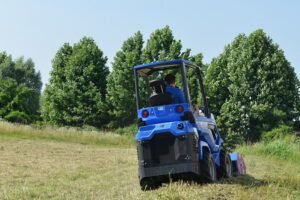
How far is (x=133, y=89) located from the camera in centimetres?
5444

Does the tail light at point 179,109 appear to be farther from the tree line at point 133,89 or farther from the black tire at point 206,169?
the tree line at point 133,89

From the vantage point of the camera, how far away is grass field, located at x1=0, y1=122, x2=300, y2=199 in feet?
34.2

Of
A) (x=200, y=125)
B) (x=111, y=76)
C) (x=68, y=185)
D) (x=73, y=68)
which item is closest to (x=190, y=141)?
(x=200, y=125)

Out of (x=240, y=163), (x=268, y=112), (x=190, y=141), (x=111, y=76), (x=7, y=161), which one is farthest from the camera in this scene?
(x=111, y=76)

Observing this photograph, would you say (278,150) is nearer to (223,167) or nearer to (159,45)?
(223,167)

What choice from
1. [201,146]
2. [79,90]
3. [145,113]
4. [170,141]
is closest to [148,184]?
[170,141]

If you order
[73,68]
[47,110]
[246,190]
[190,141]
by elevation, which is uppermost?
[73,68]

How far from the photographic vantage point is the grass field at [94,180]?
34.2 ft

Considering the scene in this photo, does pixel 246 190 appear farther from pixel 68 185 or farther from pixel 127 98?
pixel 127 98

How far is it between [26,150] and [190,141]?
16306 mm

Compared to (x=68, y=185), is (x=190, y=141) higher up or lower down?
higher up

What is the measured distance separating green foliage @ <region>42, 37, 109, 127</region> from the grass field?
27251 millimetres

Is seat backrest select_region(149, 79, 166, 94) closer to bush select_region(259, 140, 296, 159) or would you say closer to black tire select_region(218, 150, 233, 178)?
black tire select_region(218, 150, 233, 178)

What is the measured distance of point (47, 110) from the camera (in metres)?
60.6
